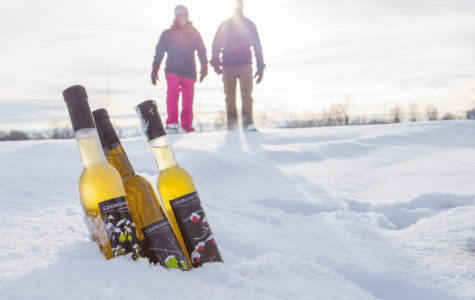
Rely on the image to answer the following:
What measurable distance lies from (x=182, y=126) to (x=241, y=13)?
2273 millimetres

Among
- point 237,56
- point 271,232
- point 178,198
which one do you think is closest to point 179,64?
point 237,56

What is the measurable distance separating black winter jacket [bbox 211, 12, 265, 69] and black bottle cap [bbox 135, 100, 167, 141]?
4769mm

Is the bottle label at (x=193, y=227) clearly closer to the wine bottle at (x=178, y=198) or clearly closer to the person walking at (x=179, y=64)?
the wine bottle at (x=178, y=198)

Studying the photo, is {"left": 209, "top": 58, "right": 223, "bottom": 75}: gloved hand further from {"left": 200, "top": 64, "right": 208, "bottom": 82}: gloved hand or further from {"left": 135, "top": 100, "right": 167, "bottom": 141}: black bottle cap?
{"left": 135, "top": 100, "right": 167, "bottom": 141}: black bottle cap

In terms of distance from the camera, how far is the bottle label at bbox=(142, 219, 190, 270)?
0.90m

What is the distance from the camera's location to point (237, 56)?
5.52 meters

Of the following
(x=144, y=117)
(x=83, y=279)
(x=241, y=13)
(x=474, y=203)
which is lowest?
(x=474, y=203)

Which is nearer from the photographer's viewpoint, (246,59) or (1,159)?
(1,159)

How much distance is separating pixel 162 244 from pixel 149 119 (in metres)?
0.36

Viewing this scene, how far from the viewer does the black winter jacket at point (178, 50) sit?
17.0 ft

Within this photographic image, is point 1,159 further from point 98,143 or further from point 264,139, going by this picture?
point 264,139

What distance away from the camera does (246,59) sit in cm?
554

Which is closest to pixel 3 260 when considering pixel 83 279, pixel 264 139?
pixel 83 279

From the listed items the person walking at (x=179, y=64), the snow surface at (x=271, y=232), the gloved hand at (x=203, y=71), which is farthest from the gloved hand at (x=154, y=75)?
the snow surface at (x=271, y=232)
